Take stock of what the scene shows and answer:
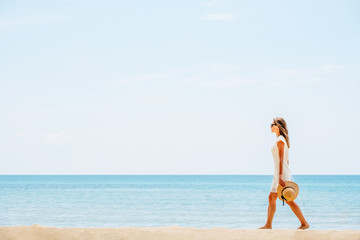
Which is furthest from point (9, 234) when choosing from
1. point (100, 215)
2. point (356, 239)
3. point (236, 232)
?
point (100, 215)

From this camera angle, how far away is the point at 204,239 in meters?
6.41

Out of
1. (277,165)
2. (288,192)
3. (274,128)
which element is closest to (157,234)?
(288,192)

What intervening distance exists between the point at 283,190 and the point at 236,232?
917 mm

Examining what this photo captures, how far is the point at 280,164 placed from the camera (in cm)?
728

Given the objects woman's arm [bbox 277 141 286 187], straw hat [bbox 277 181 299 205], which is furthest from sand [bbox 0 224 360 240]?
woman's arm [bbox 277 141 286 187]

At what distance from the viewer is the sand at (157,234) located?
645 cm

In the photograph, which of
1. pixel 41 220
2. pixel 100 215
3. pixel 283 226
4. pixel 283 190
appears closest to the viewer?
pixel 283 190

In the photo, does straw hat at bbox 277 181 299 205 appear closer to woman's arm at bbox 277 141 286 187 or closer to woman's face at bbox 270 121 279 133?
woman's arm at bbox 277 141 286 187

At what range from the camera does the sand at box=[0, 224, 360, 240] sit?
6.45 meters

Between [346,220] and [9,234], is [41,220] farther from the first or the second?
[9,234]

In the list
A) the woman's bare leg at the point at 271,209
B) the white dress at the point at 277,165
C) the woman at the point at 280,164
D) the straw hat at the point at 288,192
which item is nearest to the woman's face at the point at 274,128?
the woman at the point at 280,164

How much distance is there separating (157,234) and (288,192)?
Answer: 1.88 meters

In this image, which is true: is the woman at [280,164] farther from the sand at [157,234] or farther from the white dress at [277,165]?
the sand at [157,234]

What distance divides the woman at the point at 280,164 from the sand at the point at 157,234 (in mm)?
615
